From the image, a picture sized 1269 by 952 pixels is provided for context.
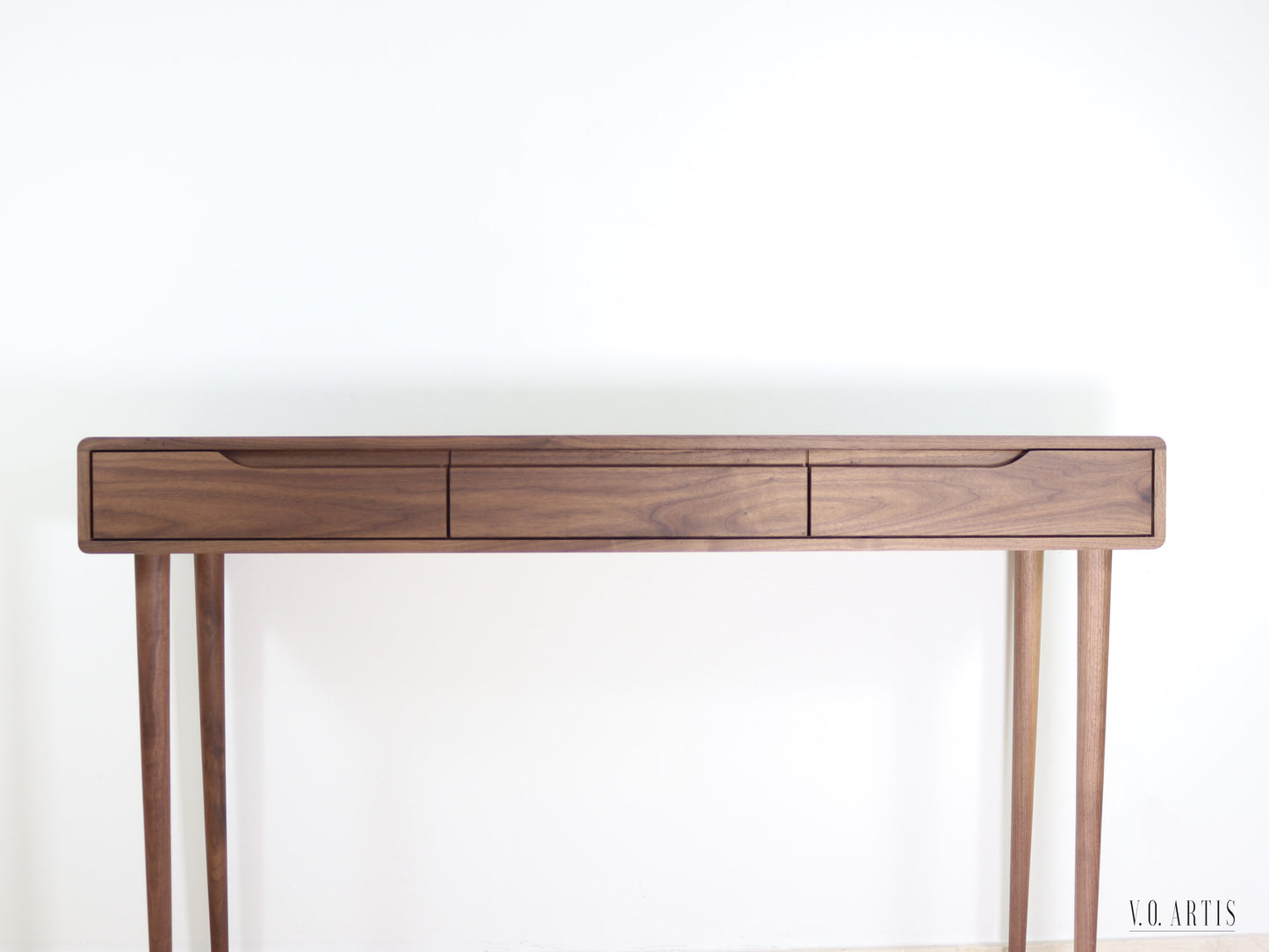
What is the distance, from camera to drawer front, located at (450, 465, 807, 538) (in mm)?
1180

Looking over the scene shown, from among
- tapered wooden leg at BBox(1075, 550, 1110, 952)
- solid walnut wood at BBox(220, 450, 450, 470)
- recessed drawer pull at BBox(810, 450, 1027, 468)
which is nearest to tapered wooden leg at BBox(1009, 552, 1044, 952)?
tapered wooden leg at BBox(1075, 550, 1110, 952)

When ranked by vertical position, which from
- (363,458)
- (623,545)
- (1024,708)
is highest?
(363,458)

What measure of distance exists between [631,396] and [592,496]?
453 millimetres

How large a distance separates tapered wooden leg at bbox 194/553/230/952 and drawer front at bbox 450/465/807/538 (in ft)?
1.82

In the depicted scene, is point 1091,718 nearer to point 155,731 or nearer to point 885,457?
point 885,457

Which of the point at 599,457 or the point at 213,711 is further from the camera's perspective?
the point at 213,711

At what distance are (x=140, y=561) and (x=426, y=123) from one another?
0.87 m

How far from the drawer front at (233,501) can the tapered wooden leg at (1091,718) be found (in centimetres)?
92

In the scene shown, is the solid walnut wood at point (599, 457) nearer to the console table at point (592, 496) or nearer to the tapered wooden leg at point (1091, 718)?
the console table at point (592, 496)

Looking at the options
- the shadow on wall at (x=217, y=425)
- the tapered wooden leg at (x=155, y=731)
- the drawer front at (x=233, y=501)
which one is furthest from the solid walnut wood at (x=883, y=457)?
the tapered wooden leg at (x=155, y=731)

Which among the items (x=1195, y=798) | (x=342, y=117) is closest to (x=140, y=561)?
(x=342, y=117)

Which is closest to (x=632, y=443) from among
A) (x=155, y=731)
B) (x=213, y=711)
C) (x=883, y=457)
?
(x=883, y=457)

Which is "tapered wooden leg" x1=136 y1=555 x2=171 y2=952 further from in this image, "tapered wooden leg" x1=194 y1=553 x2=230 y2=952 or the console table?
"tapered wooden leg" x1=194 y1=553 x2=230 y2=952

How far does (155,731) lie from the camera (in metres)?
1.22
